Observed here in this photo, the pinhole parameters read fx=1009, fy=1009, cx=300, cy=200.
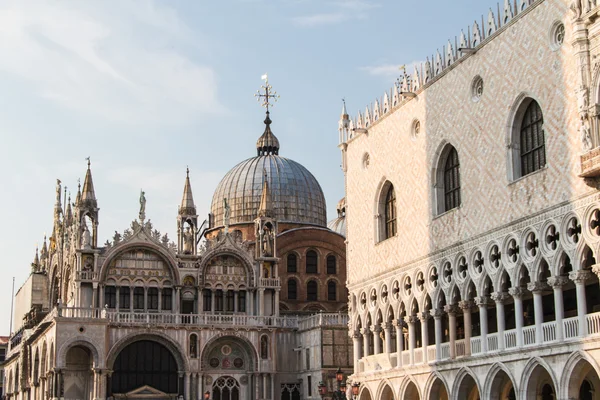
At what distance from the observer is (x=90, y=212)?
51312mm

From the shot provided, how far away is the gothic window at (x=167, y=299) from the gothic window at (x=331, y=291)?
37.9ft

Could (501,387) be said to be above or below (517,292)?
below

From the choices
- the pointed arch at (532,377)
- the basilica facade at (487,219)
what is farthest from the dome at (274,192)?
the pointed arch at (532,377)

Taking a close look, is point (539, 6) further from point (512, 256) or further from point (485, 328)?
point (485, 328)

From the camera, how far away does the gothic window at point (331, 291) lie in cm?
5912

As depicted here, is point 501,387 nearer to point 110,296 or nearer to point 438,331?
point 438,331

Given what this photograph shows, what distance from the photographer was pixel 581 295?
1063 inches

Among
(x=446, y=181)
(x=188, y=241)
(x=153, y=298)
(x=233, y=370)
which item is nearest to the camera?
(x=446, y=181)

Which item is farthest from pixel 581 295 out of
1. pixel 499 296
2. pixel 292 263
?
pixel 292 263

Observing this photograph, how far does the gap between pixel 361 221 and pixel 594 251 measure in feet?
53.6

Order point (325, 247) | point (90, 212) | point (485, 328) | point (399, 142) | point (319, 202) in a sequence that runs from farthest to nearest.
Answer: point (319, 202), point (325, 247), point (90, 212), point (399, 142), point (485, 328)

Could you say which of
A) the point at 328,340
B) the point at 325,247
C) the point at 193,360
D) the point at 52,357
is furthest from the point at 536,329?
the point at 325,247

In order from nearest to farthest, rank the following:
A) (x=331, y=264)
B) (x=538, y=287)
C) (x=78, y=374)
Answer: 1. (x=538, y=287)
2. (x=78, y=374)
3. (x=331, y=264)

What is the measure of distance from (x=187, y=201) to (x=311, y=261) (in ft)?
31.5
